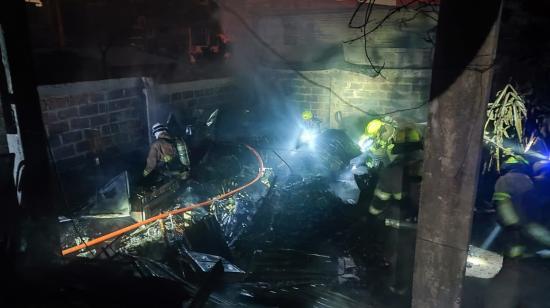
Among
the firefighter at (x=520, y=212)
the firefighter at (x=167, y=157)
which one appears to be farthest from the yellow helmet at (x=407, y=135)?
the firefighter at (x=167, y=157)

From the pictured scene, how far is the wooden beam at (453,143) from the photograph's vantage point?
239 cm

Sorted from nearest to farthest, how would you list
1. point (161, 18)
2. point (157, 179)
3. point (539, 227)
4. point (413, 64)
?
point (539, 227)
point (157, 179)
point (413, 64)
point (161, 18)

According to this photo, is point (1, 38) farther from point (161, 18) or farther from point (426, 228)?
point (161, 18)

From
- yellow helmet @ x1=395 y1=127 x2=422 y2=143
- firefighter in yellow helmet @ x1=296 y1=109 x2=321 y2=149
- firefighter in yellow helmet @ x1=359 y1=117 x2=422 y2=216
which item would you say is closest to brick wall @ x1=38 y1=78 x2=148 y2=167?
firefighter in yellow helmet @ x1=296 y1=109 x2=321 y2=149

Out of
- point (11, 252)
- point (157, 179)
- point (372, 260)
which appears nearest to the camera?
point (11, 252)

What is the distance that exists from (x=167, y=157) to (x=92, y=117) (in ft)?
6.51

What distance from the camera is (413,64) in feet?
31.7

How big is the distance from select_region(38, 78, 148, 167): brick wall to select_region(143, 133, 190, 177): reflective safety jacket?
5.08 feet

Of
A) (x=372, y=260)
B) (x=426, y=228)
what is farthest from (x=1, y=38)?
(x=372, y=260)

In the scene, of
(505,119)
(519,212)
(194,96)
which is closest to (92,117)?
(194,96)

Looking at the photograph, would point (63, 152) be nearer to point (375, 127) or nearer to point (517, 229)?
point (375, 127)

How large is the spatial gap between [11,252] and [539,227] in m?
6.03

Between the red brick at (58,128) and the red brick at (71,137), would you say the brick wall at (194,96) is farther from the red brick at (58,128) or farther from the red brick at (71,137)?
the red brick at (58,128)

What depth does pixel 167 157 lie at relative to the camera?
23.1 feet
